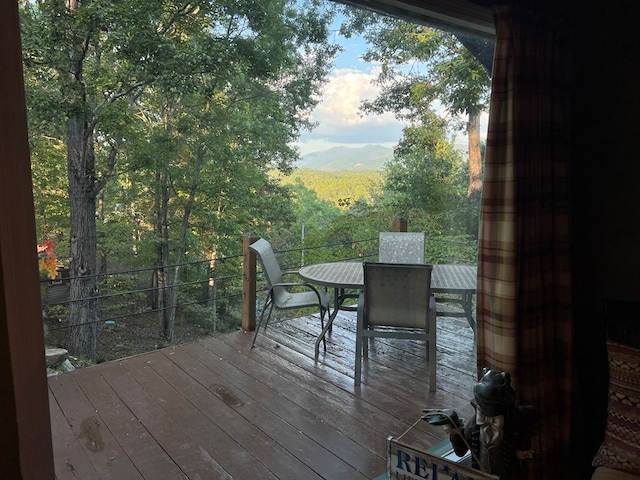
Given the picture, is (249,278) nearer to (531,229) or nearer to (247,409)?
(247,409)

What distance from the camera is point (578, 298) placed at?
192cm

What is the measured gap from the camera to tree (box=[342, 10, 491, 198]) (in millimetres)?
5281

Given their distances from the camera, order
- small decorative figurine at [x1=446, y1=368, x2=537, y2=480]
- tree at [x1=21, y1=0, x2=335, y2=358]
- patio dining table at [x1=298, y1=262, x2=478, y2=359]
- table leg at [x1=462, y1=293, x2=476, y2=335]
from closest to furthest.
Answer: small decorative figurine at [x1=446, y1=368, x2=537, y2=480]
patio dining table at [x1=298, y1=262, x2=478, y2=359]
table leg at [x1=462, y1=293, x2=476, y2=335]
tree at [x1=21, y1=0, x2=335, y2=358]

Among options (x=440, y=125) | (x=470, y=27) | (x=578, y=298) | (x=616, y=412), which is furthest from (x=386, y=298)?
(x=440, y=125)

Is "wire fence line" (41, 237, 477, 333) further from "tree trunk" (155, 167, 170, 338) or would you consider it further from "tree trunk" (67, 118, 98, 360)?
"tree trunk" (67, 118, 98, 360)

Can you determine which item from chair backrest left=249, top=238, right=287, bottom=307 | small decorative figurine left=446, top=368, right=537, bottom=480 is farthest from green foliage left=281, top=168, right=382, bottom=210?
small decorative figurine left=446, top=368, right=537, bottom=480

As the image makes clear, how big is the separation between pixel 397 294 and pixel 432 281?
0.42 m

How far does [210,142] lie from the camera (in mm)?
6734

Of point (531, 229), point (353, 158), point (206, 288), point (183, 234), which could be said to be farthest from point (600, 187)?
point (206, 288)

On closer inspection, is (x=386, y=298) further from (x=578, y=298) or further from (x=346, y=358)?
(x=578, y=298)

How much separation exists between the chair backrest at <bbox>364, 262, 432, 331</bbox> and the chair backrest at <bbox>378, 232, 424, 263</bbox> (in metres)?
0.87

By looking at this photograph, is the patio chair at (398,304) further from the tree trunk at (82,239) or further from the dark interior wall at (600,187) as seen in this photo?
the tree trunk at (82,239)

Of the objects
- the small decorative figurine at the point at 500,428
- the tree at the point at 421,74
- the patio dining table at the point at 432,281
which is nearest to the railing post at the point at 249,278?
the patio dining table at the point at 432,281

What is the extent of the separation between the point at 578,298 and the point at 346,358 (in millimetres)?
1645
